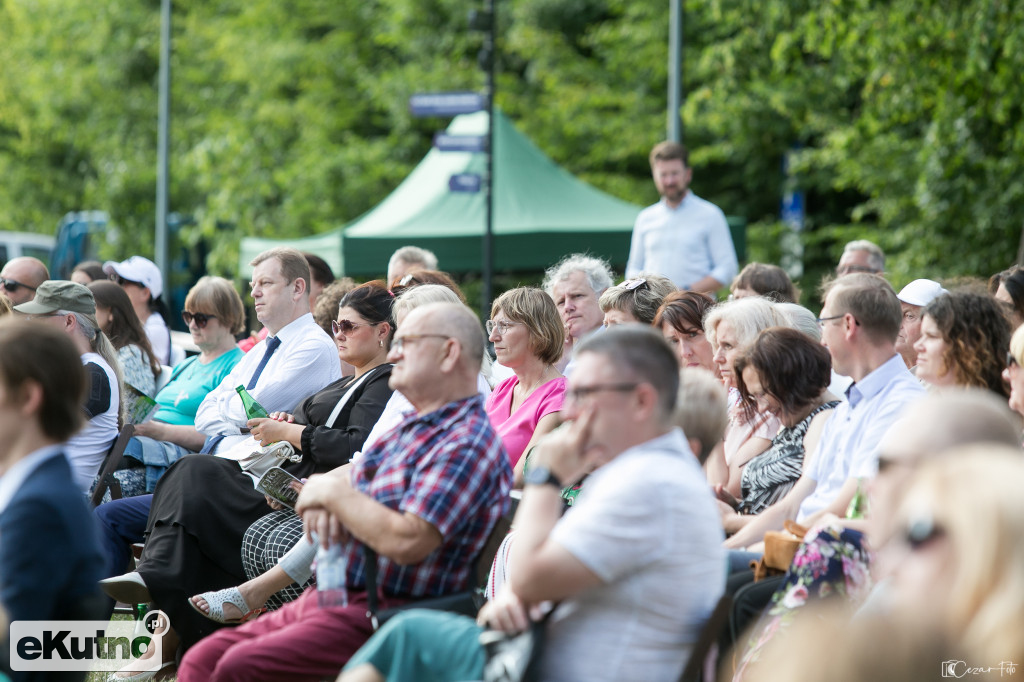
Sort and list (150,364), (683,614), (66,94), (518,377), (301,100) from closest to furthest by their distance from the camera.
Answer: (683,614)
(518,377)
(150,364)
(301,100)
(66,94)

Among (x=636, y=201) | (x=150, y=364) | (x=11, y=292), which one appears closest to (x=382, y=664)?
(x=150, y=364)

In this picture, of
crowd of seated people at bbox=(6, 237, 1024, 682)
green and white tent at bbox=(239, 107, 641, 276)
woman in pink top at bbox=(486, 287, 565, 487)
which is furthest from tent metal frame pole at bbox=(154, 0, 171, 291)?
woman in pink top at bbox=(486, 287, 565, 487)

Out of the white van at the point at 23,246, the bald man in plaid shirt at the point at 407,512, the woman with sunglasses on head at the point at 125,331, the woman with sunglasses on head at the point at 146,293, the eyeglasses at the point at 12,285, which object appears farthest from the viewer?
the white van at the point at 23,246

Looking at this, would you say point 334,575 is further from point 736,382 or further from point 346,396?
point 736,382

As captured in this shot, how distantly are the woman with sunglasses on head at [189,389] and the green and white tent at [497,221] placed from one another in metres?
5.72

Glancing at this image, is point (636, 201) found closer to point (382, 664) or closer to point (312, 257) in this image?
point (312, 257)

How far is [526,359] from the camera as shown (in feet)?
16.9

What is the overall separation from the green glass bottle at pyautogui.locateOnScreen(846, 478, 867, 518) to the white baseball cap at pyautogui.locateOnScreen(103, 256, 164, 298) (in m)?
6.17

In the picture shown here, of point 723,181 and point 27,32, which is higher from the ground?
point 27,32

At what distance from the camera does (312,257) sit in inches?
305

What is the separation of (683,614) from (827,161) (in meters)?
14.5

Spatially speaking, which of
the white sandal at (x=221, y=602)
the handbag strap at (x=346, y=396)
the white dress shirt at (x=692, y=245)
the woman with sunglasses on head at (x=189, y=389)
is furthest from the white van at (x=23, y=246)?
the white sandal at (x=221, y=602)

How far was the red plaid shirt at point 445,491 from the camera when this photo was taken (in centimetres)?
336

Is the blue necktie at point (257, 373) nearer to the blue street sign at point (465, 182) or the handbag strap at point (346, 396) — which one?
the handbag strap at point (346, 396)
